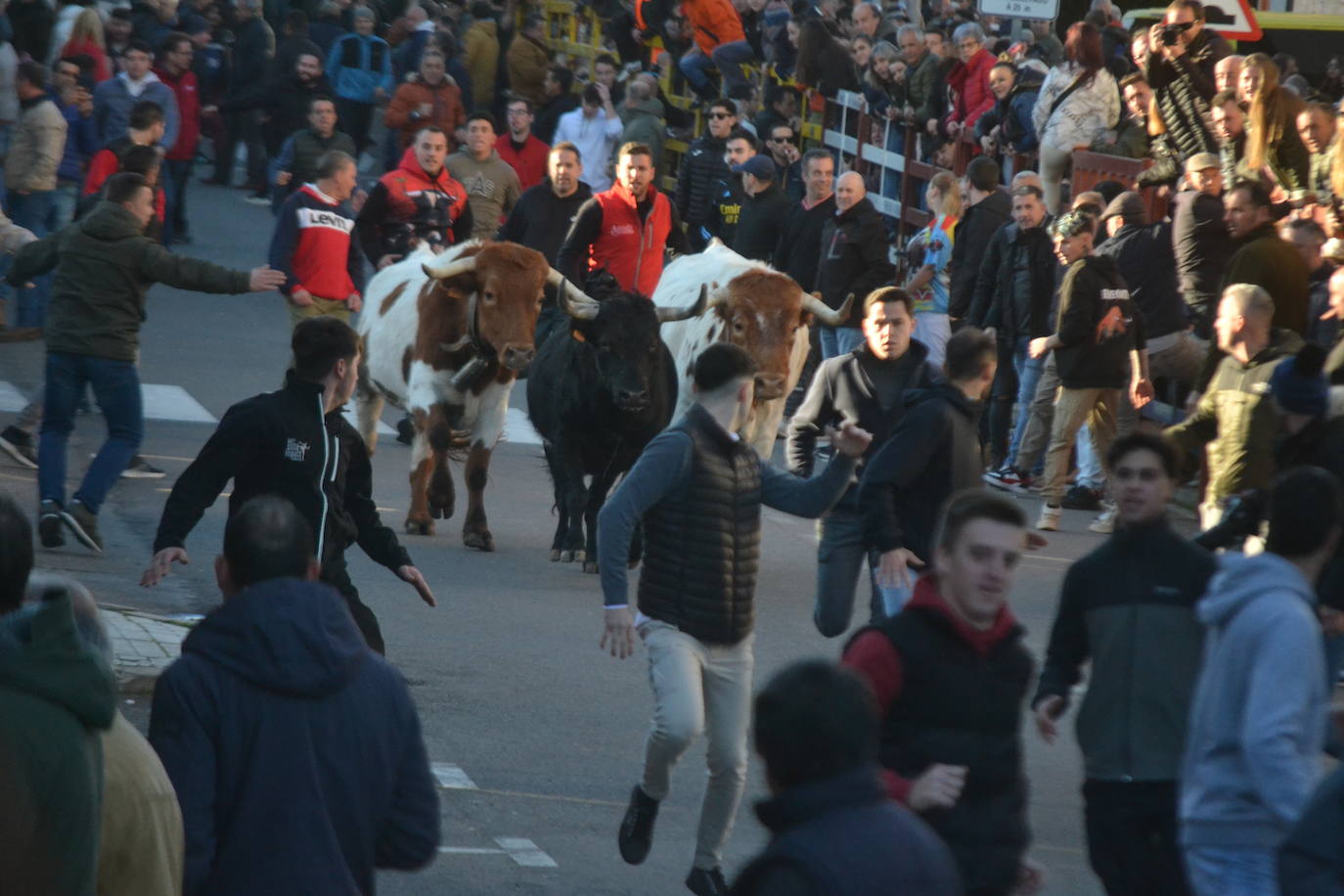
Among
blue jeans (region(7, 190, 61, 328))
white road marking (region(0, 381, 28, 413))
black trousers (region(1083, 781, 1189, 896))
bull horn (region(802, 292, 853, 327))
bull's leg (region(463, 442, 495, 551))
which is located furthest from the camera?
blue jeans (region(7, 190, 61, 328))

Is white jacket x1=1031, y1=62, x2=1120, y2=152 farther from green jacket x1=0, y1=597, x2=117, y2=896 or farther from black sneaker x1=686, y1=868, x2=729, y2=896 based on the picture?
green jacket x1=0, y1=597, x2=117, y2=896

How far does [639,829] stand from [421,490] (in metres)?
6.43

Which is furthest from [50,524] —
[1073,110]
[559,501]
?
[1073,110]

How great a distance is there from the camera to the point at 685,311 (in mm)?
13086

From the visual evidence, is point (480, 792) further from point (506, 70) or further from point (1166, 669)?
point (506, 70)

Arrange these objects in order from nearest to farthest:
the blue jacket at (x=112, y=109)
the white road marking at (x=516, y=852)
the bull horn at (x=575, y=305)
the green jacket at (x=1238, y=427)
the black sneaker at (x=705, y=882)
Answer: the black sneaker at (x=705, y=882) < the white road marking at (x=516, y=852) < the green jacket at (x=1238, y=427) < the bull horn at (x=575, y=305) < the blue jacket at (x=112, y=109)

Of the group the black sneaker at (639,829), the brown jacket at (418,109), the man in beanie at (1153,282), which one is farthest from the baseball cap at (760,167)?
the black sneaker at (639,829)

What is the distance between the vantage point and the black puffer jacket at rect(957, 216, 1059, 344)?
581 inches

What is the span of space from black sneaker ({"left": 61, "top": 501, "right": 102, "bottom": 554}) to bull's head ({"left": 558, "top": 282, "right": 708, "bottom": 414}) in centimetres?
288

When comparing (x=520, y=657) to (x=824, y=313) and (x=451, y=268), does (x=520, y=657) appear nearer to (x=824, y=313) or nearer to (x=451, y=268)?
(x=451, y=268)

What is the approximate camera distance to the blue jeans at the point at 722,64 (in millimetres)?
23891

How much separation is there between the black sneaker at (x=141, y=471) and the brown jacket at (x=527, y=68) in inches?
530

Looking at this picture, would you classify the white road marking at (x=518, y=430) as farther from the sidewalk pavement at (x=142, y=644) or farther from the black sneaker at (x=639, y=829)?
the black sneaker at (x=639, y=829)

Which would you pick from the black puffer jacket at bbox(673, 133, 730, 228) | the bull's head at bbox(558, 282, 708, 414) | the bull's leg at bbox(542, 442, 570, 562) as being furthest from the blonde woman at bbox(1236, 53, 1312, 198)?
the black puffer jacket at bbox(673, 133, 730, 228)
